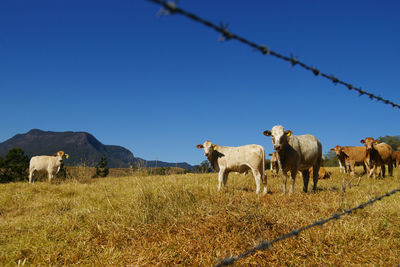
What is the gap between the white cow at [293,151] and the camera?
8.16m

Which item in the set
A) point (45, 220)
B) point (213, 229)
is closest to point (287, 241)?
point (213, 229)

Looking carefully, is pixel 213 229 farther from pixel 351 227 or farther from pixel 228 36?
pixel 228 36

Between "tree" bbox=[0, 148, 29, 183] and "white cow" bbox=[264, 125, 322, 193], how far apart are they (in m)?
29.3

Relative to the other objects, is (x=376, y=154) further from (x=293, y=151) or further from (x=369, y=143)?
(x=293, y=151)

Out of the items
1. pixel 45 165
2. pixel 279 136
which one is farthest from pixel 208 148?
pixel 45 165

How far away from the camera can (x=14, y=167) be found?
2888cm

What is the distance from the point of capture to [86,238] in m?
5.20

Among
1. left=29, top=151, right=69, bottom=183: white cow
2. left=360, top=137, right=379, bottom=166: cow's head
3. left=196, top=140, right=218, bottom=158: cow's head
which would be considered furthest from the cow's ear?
left=29, top=151, right=69, bottom=183: white cow

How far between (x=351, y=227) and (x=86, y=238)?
16.2 feet

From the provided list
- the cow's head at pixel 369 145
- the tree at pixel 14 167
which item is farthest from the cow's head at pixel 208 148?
the tree at pixel 14 167

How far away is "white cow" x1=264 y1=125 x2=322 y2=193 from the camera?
8164mm

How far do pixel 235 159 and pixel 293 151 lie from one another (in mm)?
2264

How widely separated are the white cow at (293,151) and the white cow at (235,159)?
1.17 metres

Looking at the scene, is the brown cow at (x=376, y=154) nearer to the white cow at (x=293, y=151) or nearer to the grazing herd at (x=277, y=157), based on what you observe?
the grazing herd at (x=277, y=157)
